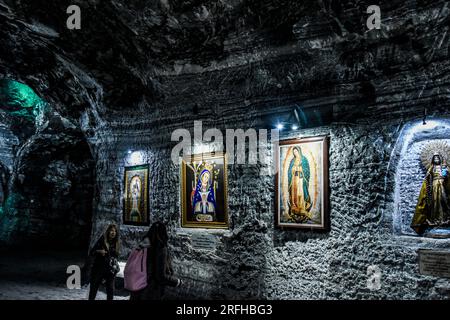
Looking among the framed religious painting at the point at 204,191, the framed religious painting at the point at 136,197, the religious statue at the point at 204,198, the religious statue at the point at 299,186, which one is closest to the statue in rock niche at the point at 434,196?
the religious statue at the point at 299,186

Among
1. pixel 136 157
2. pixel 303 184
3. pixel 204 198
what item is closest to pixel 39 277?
pixel 136 157

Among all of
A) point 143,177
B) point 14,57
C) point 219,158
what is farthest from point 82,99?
point 219,158

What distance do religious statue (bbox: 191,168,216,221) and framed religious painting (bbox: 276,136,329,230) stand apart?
1.27m

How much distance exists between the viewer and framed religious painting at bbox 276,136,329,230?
486 centimetres

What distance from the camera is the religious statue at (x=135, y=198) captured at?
733 cm

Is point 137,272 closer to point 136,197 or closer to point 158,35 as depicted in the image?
point 136,197

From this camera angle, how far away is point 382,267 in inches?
168

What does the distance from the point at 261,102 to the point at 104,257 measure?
3.16 metres

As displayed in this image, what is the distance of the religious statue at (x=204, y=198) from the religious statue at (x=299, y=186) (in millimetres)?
1462

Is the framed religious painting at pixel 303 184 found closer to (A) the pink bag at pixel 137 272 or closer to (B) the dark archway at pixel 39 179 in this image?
(A) the pink bag at pixel 137 272

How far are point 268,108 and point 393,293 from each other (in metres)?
2.97
